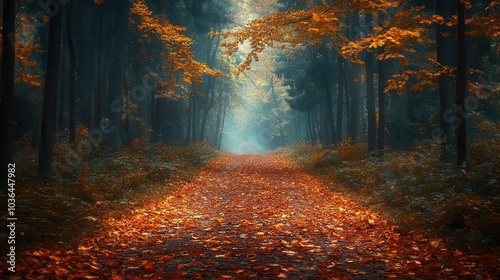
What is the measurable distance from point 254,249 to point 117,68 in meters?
13.6

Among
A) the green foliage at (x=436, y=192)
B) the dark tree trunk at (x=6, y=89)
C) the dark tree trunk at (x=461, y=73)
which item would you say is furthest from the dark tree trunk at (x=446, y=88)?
the dark tree trunk at (x=6, y=89)

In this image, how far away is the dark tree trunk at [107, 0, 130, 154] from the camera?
59.1 ft

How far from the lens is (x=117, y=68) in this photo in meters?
18.2

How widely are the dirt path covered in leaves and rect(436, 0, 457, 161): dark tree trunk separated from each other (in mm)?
4787

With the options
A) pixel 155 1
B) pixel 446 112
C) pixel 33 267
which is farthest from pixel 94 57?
pixel 33 267

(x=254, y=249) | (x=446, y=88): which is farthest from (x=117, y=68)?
(x=254, y=249)

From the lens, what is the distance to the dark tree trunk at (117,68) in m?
18.0

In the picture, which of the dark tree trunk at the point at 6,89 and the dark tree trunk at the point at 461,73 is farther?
the dark tree trunk at the point at 461,73

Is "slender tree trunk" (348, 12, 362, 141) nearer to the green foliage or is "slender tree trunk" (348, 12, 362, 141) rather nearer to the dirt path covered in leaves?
the green foliage

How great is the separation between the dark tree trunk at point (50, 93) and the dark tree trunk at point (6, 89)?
200 cm

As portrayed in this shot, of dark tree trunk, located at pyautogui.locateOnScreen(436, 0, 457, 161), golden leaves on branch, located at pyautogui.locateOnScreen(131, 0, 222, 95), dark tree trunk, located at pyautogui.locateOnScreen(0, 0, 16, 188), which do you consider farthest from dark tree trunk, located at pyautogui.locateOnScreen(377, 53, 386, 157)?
dark tree trunk, located at pyautogui.locateOnScreen(0, 0, 16, 188)

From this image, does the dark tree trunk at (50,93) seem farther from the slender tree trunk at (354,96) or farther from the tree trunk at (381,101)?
the slender tree trunk at (354,96)

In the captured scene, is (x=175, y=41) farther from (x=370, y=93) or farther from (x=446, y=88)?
(x=446, y=88)

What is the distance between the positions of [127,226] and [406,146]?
19.6m
